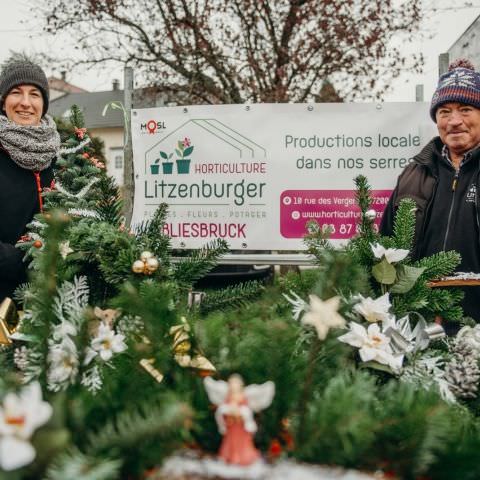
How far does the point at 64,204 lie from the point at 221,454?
88 centimetres

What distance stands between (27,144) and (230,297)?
46.7 inches

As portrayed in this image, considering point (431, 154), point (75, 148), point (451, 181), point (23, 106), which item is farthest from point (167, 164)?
point (75, 148)

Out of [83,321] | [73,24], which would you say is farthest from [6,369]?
[73,24]

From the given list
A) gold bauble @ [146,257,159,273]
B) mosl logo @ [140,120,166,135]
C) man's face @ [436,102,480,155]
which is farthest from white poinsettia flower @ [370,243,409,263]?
mosl logo @ [140,120,166,135]

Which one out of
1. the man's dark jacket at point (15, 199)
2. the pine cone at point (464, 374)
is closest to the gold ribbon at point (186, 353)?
the pine cone at point (464, 374)

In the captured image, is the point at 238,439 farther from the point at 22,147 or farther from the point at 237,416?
the point at 22,147

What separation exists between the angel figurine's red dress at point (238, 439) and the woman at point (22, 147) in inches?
58.2

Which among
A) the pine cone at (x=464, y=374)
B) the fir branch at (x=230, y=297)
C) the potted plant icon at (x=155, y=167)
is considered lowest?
the pine cone at (x=464, y=374)

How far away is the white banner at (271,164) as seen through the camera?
3.05 metres

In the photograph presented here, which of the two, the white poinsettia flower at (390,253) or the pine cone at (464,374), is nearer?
the pine cone at (464,374)

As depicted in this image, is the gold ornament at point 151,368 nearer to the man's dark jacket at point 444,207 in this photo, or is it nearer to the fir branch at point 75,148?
the fir branch at point 75,148

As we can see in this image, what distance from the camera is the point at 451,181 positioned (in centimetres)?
220

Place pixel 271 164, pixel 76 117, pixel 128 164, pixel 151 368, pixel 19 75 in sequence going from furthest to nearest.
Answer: pixel 128 164, pixel 271 164, pixel 19 75, pixel 76 117, pixel 151 368

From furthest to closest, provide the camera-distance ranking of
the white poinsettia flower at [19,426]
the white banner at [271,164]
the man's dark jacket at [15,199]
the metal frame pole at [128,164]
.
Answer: the metal frame pole at [128,164], the white banner at [271,164], the man's dark jacket at [15,199], the white poinsettia flower at [19,426]
